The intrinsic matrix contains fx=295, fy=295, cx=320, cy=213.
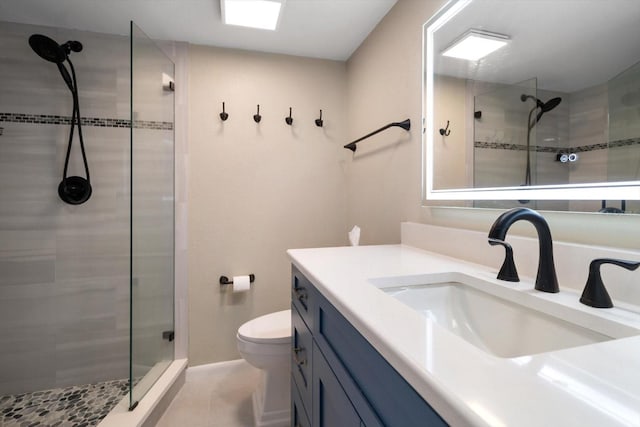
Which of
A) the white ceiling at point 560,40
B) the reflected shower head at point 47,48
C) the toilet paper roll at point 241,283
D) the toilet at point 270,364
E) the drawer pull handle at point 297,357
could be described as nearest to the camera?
the white ceiling at point 560,40

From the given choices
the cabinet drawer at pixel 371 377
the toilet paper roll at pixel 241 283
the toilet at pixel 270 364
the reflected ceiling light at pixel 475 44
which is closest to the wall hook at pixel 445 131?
the reflected ceiling light at pixel 475 44

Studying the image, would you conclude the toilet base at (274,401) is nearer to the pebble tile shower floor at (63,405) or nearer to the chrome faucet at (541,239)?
the pebble tile shower floor at (63,405)

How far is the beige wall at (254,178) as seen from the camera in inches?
79.4

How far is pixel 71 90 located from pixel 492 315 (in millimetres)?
2469

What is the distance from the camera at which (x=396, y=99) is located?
1.61 meters

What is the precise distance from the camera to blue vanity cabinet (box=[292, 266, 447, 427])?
0.48m

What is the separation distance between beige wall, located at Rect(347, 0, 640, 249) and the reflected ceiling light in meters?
0.21

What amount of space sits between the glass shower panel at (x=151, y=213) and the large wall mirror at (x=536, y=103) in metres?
1.49

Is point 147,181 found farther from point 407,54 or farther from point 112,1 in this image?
point 407,54

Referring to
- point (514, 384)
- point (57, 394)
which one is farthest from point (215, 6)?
point (57, 394)

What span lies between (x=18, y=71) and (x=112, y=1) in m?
0.78

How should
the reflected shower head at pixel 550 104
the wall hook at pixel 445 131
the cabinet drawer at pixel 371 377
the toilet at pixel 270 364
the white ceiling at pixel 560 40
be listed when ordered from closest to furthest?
the cabinet drawer at pixel 371 377, the white ceiling at pixel 560 40, the reflected shower head at pixel 550 104, the wall hook at pixel 445 131, the toilet at pixel 270 364

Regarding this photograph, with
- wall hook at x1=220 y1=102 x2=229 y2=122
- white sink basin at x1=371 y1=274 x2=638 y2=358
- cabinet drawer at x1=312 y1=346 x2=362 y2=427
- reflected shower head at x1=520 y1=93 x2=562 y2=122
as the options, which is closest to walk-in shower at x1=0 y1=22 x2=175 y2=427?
wall hook at x1=220 y1=102 x2=229 y2=122

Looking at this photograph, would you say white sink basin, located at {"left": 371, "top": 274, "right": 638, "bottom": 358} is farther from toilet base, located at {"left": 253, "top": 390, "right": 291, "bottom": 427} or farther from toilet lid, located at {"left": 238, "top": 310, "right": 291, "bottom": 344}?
toilet base, located at {"left": 253, "top": 390, "right": 291, "bottom": 427}
